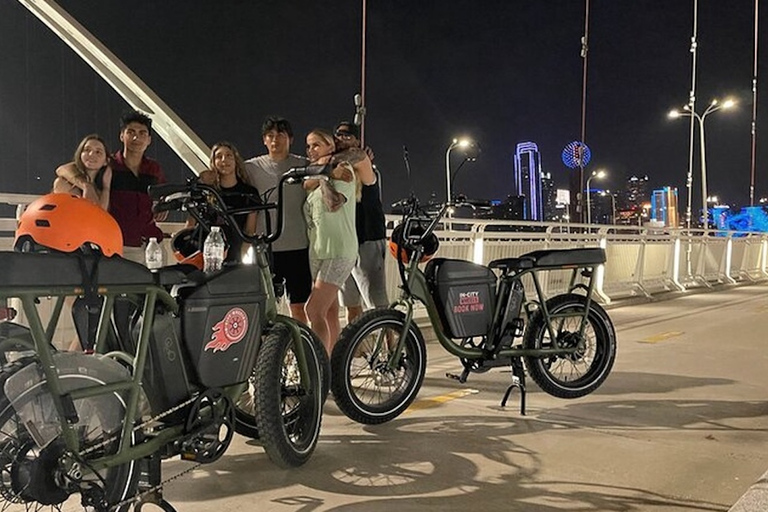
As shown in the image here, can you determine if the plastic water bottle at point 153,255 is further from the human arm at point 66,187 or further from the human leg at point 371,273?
the human leg at point 371,273

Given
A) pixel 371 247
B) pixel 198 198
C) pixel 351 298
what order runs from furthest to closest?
pixel 351 298 < pixel 371 247 < pixel 198 198

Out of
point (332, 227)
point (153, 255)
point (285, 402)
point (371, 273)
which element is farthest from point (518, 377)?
point (153, 255)

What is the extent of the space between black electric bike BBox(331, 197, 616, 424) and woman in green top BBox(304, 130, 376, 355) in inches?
13.5

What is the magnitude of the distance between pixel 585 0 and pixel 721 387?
2314 centimetres

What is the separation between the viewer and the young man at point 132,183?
13.2 feet

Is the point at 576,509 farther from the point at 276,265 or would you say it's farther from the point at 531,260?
the point at 276,265

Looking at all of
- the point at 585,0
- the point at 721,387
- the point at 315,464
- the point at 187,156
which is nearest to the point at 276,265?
Result: the point at 315,464

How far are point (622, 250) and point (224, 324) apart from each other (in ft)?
32.6

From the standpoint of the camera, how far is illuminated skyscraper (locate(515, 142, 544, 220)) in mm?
67500

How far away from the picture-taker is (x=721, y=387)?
5000 millimetres

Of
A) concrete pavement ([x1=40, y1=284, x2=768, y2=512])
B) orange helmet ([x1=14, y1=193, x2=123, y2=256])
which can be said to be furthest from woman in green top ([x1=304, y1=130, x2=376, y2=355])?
orange helmet ([x1=14, y1=193, x2=123, y2=256])

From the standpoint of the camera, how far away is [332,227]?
4297 millimetres

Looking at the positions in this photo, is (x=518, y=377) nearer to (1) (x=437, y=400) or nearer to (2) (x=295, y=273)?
(1) (x=437, y=400)

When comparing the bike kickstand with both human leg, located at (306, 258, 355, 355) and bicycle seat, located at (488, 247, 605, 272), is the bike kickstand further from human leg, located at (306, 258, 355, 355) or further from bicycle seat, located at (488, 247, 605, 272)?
human leg, located at (306, 258, 355, 355)
